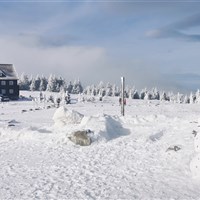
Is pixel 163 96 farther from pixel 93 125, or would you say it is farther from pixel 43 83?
pixel 93 125

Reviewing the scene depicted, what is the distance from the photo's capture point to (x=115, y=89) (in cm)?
14175

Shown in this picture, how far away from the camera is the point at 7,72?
91.7 metres

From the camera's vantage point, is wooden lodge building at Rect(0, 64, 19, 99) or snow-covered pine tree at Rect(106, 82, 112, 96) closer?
wooden lodge building at Rect(0, 64, 19, 99)

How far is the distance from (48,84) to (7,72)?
131 ft

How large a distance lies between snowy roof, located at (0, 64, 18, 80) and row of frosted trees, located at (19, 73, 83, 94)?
A: 37.2 meters

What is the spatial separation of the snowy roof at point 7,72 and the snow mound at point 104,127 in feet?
223

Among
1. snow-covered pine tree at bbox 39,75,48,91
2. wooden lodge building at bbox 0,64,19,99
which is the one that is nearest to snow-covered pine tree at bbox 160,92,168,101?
snow-covered pine tree at bbox 39,75,48,91

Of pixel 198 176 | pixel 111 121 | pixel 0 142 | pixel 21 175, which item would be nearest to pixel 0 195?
pixel 21 175

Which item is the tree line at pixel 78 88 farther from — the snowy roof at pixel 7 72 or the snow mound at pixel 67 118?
the snow mound at pixel 67 118

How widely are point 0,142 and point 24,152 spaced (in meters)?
3.49

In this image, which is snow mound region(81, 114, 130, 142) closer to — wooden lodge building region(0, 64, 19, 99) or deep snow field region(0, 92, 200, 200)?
deep snow field region(0, 92, 200, 200)

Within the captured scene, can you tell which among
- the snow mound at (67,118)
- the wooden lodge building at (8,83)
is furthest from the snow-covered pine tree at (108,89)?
the snow mound at (67,118)

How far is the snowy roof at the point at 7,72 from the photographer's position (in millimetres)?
90125

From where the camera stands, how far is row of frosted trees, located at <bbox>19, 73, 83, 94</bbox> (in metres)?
132
